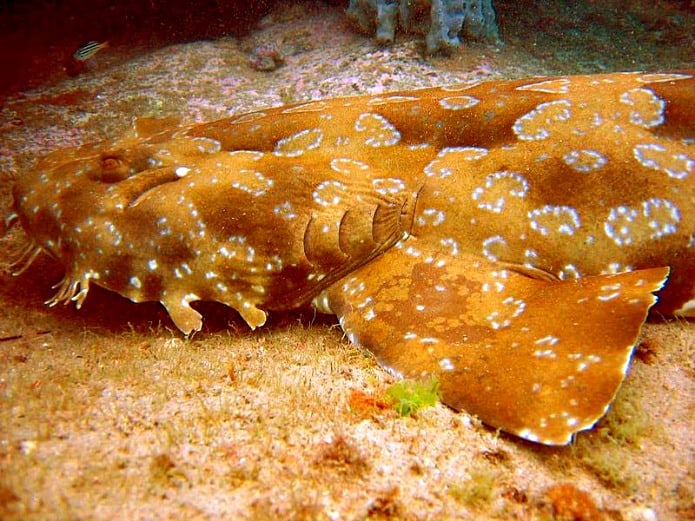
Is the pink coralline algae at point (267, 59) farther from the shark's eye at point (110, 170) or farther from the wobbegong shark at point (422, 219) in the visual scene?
the shark's eye at point (110, 170)

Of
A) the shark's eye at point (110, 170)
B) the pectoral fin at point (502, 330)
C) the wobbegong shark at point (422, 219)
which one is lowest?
the pectoral fin at point (502, 330)

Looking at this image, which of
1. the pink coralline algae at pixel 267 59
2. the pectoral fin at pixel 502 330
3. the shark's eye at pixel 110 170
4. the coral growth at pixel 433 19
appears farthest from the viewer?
the pink coralline algae at pixel 267 59

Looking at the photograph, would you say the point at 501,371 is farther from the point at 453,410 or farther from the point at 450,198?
the point at 450,198

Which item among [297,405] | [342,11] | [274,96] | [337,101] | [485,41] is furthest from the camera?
[342,11]

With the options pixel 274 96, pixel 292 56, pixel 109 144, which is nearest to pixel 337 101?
pixel 109 144

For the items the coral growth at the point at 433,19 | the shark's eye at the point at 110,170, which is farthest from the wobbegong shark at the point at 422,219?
the coral growth at the point at 433,19

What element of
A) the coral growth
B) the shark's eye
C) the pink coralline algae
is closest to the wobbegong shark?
the shark's eye

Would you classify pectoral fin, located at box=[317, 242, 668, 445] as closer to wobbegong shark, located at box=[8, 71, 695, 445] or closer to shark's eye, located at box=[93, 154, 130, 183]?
wobbegong shark, located at box=[8, 71, 695, 445]
